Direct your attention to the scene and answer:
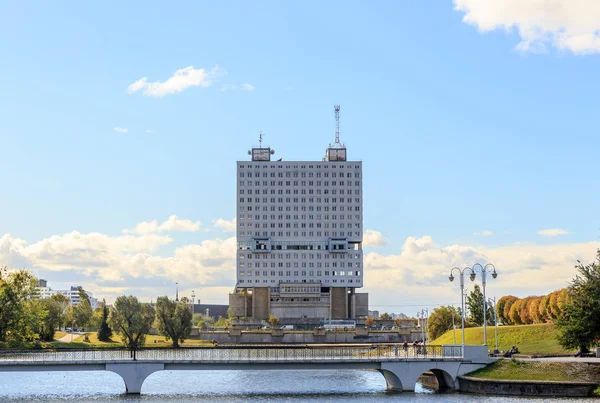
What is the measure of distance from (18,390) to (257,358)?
80.5ft

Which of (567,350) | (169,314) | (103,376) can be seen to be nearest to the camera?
(567,350)

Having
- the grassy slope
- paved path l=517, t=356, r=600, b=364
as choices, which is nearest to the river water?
paved path l=517, t=356, r=600, b=364

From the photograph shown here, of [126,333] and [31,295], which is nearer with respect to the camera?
[31,295]

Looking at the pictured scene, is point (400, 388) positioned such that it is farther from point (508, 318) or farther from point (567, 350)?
point (508, 318)

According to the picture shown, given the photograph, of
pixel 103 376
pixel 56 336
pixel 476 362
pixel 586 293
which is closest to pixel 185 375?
pixel 103 376

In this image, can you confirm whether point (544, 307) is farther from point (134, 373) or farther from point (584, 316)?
point (134, 373)

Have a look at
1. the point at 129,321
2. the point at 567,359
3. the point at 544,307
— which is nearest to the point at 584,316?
the point at 567,359

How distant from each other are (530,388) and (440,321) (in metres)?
77.0

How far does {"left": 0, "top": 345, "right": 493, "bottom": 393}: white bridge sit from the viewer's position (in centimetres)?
7062

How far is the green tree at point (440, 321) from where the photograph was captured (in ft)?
461

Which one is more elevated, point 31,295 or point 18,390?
point 31,295

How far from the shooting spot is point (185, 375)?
322 feet

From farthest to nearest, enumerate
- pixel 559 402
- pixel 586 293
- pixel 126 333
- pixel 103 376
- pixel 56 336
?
pixel 56 336, pixel 126 333, pixel 103 376, pixel 586 293, pixel 559 402

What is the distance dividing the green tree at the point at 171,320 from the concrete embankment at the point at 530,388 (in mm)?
87216
